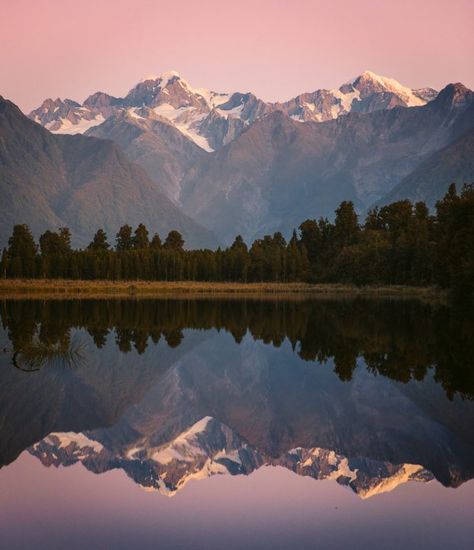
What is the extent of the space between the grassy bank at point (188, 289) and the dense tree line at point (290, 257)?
195 inches

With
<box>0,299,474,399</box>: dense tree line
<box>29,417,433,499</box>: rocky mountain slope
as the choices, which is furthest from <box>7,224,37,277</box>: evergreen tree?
<box>29,417,433,499</box>: rocky mountain slope

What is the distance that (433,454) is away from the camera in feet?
65.7

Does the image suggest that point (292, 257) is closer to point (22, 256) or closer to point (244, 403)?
point (22, 256)

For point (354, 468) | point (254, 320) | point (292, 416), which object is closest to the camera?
point (354, 468)

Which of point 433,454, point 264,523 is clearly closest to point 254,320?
point 433,454

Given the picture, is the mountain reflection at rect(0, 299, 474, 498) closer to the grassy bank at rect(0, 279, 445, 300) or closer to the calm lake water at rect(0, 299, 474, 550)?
the calm lake water at rect(0, 299, 474, 550)

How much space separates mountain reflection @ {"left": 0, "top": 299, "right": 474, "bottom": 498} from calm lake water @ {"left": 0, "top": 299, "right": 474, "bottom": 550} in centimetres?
8

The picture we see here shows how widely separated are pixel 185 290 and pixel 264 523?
444 ft

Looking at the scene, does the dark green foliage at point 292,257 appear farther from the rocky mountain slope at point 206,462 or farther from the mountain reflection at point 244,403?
the rocky mountain slope at point 206,462

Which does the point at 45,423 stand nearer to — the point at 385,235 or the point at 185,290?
the point at 185,290

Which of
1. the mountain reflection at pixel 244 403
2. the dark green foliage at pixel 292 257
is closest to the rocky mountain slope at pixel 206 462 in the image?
the mountain reflection at pixel 244 403

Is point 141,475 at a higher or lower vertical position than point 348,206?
lower

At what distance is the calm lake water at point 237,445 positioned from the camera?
48.3 ft

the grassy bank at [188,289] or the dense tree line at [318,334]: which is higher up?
the dense tree line at [318,334]
